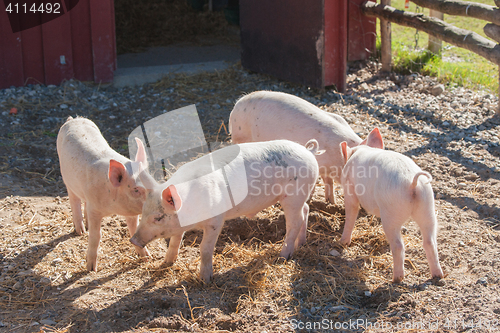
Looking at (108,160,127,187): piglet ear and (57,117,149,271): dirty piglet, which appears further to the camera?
(57,117,149,271): dirty piglet

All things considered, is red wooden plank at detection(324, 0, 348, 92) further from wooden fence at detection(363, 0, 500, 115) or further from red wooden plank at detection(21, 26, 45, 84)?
red wooden plank at detection(21, 26, 45, 84)

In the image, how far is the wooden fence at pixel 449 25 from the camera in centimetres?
614

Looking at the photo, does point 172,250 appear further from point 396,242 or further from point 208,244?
point 396,242

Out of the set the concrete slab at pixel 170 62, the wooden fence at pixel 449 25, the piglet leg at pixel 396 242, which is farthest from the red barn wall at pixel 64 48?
the piglet leg at pixel 396 242

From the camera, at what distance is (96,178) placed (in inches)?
138

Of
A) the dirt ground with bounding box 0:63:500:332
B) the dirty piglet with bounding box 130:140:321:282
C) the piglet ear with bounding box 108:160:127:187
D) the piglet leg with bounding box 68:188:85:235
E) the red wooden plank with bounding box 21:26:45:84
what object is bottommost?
the dirt ground with bounding box 0:63:500:332

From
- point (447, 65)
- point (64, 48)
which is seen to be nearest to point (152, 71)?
point (64, 48)

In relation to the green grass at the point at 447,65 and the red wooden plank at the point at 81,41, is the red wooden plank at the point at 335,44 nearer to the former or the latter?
the green grass at the point at 447,65

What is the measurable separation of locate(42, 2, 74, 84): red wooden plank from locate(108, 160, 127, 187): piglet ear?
16.6 feet

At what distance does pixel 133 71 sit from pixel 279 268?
Answer: 18.4ft

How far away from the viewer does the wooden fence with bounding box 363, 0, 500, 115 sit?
6.14 metres

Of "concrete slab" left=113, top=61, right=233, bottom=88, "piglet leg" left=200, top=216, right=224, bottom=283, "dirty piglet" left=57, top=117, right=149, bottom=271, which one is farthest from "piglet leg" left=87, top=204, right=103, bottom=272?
"concrete slab" left=113, top=61, right=233, bottom=88

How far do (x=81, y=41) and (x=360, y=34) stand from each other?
4738 millimetres

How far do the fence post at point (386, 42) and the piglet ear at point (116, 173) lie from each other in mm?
6054
